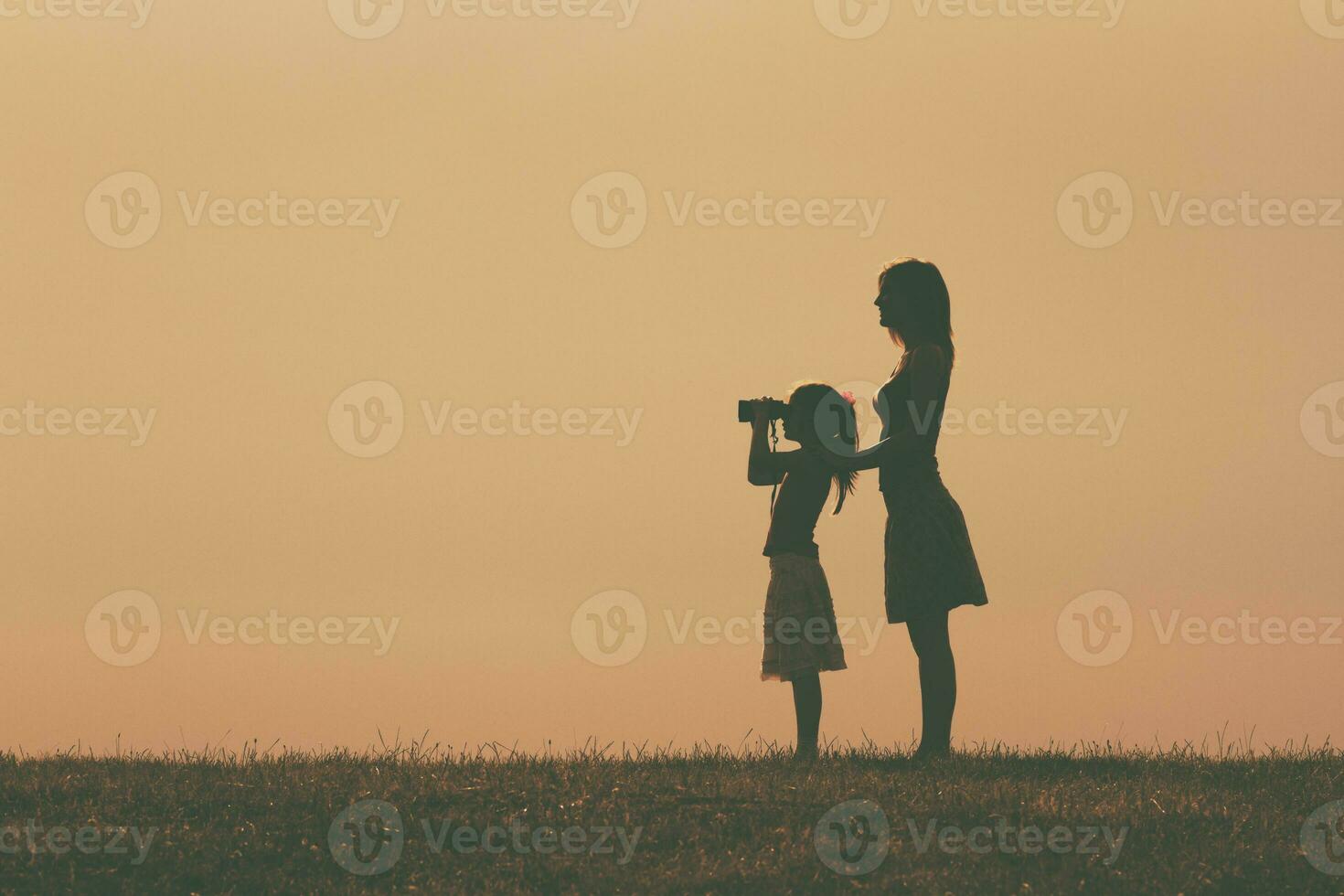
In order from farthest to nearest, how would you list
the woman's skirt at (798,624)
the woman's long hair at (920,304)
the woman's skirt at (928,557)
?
the woman's skirt at (798,624)
the woman's long hair at (920,304)
the woman's skirt at (928,557)

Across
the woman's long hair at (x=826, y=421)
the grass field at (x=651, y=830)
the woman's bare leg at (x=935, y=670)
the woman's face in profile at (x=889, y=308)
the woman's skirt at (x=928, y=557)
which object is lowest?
the grass field at (x=651, y=830)

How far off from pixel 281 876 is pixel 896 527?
397 centimetres

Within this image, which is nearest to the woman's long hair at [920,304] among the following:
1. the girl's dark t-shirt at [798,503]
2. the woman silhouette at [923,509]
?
the woman silhouette at [923,509]

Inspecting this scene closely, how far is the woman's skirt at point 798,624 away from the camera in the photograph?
9062mm

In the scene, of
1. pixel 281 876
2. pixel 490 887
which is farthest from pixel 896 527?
pixel 281 876

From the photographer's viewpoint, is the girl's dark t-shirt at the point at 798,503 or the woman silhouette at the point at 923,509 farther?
the girl's dark t-shirt at the point at 798,503

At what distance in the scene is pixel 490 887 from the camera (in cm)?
647

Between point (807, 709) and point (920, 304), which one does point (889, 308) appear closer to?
point (920, 304)

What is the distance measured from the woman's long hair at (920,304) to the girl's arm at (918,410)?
152 mm

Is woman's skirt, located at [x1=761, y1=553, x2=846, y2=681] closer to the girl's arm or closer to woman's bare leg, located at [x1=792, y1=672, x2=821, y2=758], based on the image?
woman's bare leg, located at [x1=792, y1=672, x2=821, y2=758]

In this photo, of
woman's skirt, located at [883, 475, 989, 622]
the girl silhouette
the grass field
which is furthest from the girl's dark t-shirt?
the grass field

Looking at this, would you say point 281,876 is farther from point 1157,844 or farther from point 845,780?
point 1157,844

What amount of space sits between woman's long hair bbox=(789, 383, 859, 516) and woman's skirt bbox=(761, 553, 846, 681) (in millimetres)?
474

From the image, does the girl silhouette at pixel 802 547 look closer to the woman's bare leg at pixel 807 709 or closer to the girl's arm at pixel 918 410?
the woman's bare leg at pixel 807 709
